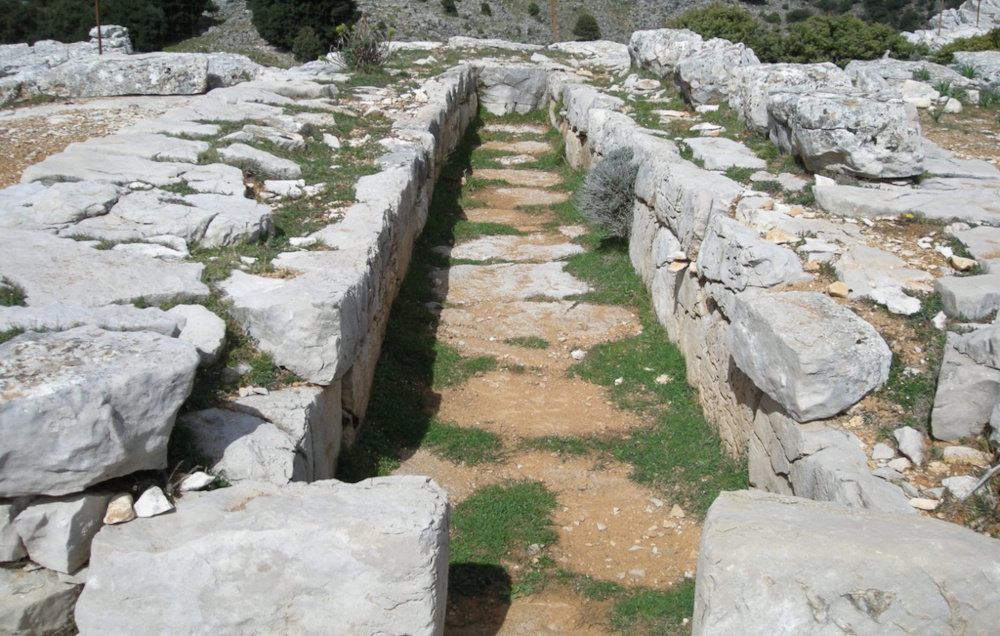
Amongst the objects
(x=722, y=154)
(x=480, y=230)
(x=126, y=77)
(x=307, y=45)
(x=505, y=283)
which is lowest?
(x=505, y=283)

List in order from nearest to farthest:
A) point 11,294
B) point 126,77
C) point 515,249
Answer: point 11,294, point 515,249, point 126,77

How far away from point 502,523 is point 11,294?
97.7 inches

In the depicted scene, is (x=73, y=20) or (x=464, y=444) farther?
(x=73, y=20)

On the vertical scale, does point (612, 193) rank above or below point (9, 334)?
below

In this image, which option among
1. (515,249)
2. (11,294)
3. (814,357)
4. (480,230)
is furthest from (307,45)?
(814,357)

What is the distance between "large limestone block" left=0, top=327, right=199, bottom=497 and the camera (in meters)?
2.56

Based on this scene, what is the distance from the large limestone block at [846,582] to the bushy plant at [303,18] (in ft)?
98.3

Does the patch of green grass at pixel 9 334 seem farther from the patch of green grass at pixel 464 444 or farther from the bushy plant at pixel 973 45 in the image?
the bushy plant at pixel 973 45

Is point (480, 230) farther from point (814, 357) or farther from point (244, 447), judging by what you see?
point (244, 447)

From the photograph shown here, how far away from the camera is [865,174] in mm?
5902

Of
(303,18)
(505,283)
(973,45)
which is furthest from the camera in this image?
(303,18)

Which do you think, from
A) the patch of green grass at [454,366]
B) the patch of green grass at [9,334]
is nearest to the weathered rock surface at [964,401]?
the patch of green grass at [454,366]

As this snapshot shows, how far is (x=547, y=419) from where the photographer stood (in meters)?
5.37

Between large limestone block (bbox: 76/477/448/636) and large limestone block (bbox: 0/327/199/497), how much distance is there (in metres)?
0.25
